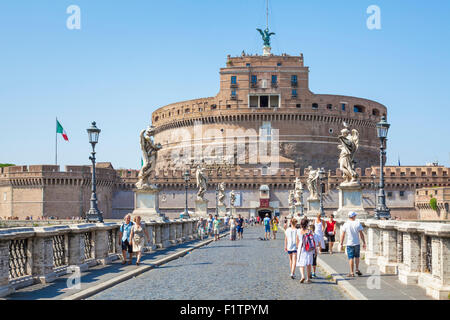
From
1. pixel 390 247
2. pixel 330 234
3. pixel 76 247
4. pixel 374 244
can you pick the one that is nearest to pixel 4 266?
pixel 76 247

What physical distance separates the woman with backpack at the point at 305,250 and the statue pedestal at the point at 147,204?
25.2 feet

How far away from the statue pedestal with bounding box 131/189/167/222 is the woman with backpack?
770 centimetres

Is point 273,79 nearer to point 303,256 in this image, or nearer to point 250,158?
point 250,158

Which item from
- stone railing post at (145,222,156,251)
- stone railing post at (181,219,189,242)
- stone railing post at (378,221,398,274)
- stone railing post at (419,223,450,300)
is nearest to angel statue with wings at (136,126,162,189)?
stone railing post at (145,222,156,251)

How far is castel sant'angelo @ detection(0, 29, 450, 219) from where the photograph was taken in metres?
65.8

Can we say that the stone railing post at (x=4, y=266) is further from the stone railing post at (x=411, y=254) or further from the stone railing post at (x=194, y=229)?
the stone railing post at (x=194, y=229)

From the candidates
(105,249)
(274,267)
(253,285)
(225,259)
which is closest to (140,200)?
(225,259)

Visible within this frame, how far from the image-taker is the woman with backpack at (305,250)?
391 inches

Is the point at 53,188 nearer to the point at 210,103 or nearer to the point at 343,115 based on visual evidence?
the point at 210,103

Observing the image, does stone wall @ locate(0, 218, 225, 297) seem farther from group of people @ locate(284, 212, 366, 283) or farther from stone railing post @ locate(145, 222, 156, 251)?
group of people @ locate(284, 212, 366, 283)

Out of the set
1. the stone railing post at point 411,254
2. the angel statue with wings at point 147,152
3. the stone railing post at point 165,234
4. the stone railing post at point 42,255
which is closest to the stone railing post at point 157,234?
the stone railing post at point 165,234

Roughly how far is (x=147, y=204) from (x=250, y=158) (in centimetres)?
6367

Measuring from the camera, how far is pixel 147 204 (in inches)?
680
